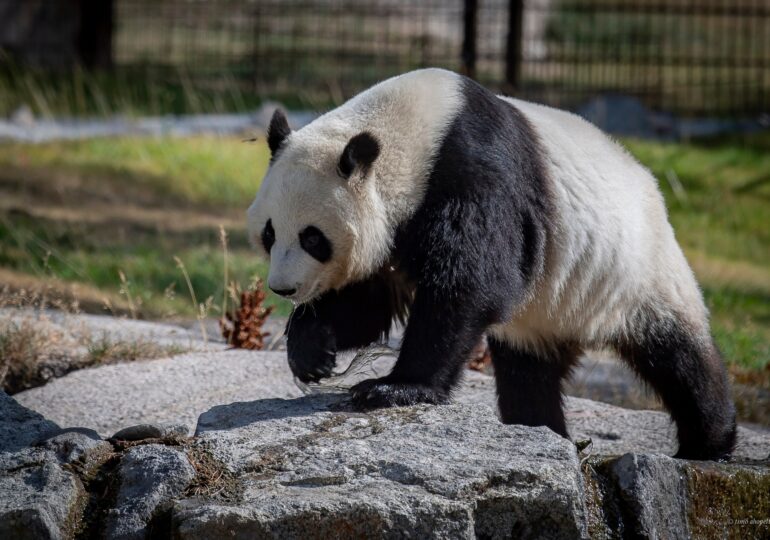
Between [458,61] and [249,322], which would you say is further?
[458,61]

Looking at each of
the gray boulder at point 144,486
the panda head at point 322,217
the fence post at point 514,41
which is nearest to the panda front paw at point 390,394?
the panda head at point 322,217

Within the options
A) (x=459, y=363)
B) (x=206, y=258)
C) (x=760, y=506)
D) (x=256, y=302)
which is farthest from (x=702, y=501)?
(x=206, y=258)

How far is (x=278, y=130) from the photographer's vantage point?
4.09m

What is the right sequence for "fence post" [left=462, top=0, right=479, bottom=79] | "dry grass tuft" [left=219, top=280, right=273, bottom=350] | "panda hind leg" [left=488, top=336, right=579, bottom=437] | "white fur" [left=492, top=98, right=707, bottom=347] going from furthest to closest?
"fence post" [left=462, top=0, right=479, bottom=79] → "dry grass tuft" [left=219, top=280, right=273, bottom=350] → "panda hind leg" [left=488, top=336, right=579, bottom=437] → "white fur" [left=492, top=98, right=707, bottom=347]

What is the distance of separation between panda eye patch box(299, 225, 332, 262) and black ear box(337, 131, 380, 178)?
0.23 m

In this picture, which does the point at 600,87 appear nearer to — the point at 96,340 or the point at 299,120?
the point at 299,120

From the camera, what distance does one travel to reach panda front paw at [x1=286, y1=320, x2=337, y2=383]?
4098 mm

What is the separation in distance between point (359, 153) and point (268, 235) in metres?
Result: 0.46

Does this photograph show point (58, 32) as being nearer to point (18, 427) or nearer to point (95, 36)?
point (95, 36)

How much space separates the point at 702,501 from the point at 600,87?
34.2 ft

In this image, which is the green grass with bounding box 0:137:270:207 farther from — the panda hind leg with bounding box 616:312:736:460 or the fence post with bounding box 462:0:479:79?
the panda hind leg with bounding box 616:312:736:460

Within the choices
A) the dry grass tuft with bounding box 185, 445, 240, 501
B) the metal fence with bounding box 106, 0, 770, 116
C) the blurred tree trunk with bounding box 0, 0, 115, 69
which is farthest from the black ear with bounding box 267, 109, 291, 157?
the blurred tree trunk with bounding box 0, 0, 115, 69

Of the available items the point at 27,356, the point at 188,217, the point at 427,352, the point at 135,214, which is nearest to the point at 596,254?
the point at 427,352

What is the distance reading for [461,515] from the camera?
3137mm
